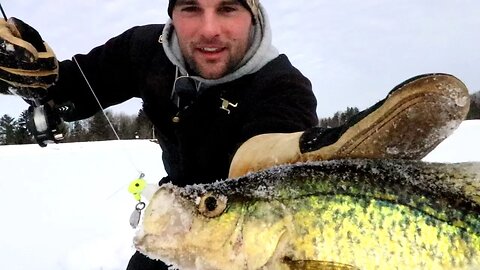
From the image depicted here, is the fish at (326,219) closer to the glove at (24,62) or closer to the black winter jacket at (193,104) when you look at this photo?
the black winter jacket at (193,104)

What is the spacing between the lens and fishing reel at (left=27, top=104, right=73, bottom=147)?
3.20 meters

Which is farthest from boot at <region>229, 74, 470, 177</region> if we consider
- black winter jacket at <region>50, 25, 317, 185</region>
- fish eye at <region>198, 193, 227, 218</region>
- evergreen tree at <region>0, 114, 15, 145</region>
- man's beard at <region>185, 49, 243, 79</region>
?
evergreen tree at <region>0, 114, 15, 145</region>

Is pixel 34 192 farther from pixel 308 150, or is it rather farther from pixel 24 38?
pixel 308 150

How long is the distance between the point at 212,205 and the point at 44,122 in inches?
76.8

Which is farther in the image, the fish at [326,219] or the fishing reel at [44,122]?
the fishing reel at [44,122]

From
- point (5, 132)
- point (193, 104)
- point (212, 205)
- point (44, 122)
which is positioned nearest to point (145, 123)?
point (44, 122)

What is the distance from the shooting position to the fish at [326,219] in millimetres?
1417

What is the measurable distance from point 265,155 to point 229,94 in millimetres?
922

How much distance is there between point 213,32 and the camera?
266 cm

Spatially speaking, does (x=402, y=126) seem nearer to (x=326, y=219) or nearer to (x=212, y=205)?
(x=326, y=219)

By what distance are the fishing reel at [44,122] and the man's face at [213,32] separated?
→ 3.18 feet

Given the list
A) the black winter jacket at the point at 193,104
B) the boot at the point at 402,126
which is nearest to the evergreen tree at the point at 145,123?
the black winter jacket at the point at 193,104

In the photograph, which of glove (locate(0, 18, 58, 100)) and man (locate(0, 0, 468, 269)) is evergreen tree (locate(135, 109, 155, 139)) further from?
glove (locate(0, 18, 58, 100))

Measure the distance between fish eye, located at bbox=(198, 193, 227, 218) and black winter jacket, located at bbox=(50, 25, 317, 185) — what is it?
783 millimetres
